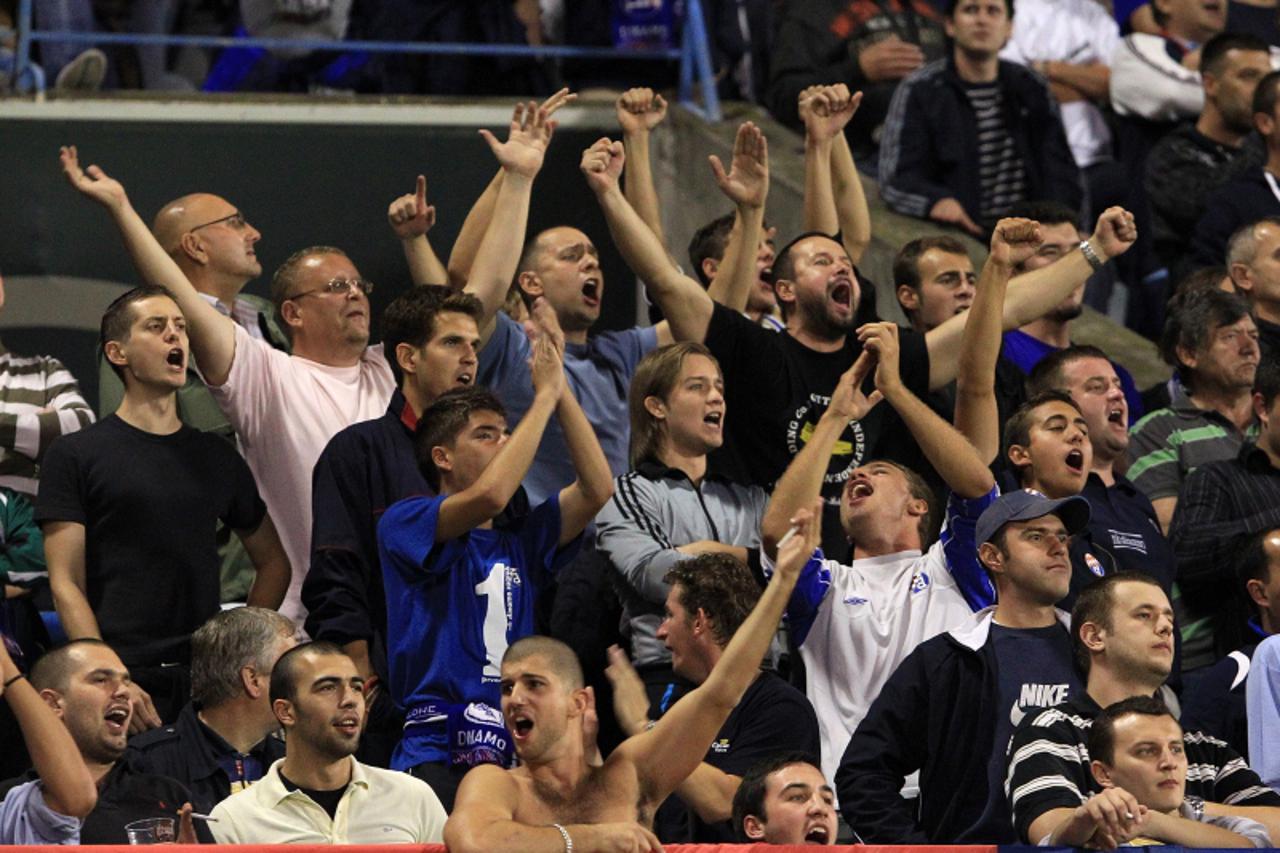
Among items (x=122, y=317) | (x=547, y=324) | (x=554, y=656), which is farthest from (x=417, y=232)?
(x=554, y=656)

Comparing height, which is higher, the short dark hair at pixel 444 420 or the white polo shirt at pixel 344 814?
the short dark hair at pixel 444 420

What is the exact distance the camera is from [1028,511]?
26.3 feet

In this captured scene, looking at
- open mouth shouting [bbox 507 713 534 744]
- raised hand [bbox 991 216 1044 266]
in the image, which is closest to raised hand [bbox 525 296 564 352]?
open mouth shouting [bbox 507 713 534 744]

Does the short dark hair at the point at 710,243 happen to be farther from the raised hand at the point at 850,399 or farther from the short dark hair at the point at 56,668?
the short dark hair at the point at 56,668

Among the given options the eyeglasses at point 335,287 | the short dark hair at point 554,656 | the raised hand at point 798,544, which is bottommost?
the short dark hair at point 554,656

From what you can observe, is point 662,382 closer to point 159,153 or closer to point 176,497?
point 176,497

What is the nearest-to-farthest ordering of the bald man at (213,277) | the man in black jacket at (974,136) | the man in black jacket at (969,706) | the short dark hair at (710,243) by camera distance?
the man in black jacket at (969,706) < the bald man at (213,277) < the short dark hair at (710,243) < the man in black jacket at (974,136)

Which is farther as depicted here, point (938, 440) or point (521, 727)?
point (938, 440)

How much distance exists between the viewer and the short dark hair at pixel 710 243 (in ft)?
32.7

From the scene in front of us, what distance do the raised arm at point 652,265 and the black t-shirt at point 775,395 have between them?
0.23 ft

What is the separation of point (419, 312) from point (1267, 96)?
4.48 metres

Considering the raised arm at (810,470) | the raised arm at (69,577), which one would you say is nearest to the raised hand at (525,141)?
the raised arm at (810,470)

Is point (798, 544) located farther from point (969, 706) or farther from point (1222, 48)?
point (1222, 48)

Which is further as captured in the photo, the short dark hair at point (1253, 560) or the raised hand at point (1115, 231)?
the raised hand at point (1115, 231)
